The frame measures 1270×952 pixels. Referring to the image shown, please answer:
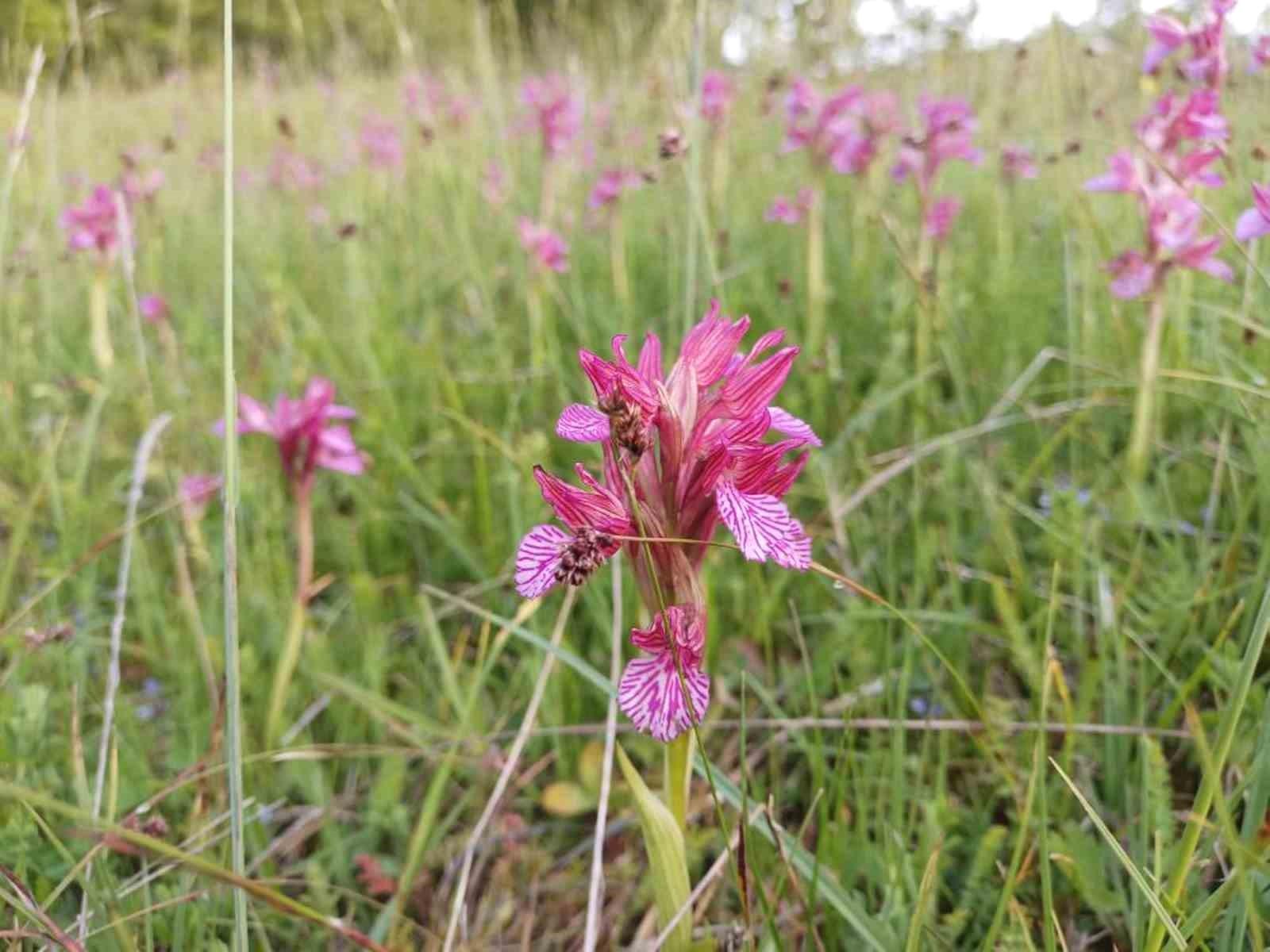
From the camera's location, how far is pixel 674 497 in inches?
Answer: 35.2

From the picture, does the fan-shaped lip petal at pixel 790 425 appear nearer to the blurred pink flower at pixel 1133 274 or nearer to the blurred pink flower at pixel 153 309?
the blurred pink flower at pixel 1133 274

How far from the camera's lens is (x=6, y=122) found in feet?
20.6

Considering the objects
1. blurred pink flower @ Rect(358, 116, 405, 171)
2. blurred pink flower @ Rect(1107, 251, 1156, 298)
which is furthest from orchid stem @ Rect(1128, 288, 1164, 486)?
blurred pink flower @ Rect(358, 116, 405, 171)

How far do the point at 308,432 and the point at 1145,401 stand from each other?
61.0 inches

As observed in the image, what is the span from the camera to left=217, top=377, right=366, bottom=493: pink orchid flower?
167 cm

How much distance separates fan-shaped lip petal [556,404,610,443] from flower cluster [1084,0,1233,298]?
4.42ft

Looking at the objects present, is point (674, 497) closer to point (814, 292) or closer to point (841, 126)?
point (814, 292)

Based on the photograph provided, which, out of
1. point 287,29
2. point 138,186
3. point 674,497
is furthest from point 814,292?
point 287,29

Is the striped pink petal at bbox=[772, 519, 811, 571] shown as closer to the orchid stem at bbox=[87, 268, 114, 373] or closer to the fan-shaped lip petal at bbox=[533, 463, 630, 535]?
the fan-shaped lip petal at bbox=[533, 463, 630, 535]

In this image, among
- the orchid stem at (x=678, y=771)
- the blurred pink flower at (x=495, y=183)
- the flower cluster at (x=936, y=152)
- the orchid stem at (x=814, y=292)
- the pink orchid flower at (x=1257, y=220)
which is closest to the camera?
the orchid stem at (x=678, y=771)

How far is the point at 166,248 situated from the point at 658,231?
262 cm

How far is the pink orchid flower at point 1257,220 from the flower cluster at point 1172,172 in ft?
2.15

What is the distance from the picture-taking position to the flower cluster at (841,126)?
111 inches

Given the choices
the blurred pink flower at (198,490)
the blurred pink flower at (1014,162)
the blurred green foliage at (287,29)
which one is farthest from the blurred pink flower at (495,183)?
the blurred pink flower at (1014,162)
